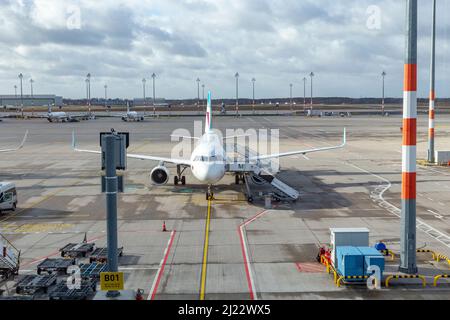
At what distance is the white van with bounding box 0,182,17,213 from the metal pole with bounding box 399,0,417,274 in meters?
29.1

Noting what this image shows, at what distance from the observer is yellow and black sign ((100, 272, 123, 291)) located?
14320 millimetres

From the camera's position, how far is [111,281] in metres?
14.4

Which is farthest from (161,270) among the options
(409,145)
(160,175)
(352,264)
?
(160,175)

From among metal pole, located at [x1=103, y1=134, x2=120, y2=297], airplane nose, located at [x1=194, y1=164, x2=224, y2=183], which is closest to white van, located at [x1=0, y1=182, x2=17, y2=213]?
airplane nose, located at [x1=194, y1=164, x2=224, y2=183]

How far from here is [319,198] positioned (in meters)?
44.5

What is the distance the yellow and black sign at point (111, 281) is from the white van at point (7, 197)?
88.3 ft

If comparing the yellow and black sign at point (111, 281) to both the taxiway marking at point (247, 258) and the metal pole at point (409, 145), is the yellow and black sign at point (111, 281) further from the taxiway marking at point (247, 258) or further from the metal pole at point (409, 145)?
the metal pole at point (409, 145)

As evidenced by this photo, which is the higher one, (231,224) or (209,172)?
(209,172)

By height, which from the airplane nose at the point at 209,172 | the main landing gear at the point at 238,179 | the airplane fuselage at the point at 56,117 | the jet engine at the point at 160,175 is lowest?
the main landing gear at the point at 238,179

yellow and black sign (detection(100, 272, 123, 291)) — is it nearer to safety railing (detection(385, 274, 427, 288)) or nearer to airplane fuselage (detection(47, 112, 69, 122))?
safety railing (detection(385, 274, 427, 288))

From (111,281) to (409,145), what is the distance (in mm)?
16196

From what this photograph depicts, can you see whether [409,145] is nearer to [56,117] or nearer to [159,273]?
[159,273]

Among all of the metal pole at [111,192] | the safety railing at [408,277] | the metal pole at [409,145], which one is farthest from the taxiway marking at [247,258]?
the metal pole at [111,192]

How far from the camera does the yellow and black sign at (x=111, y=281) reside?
47.0 feet
